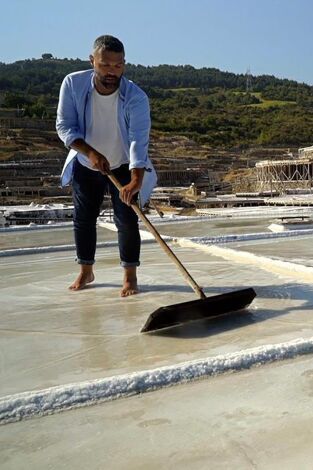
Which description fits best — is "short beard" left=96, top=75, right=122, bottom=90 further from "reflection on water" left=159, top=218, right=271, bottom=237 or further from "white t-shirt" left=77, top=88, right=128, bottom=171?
"reflection on water" left=159, top=218, right=271, bottom=237

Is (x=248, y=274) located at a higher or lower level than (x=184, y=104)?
lower

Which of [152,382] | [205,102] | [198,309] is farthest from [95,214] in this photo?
[205,102]

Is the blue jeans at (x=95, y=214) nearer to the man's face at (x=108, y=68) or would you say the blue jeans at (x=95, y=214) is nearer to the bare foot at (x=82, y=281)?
the bare foot at (x=82, y=281)

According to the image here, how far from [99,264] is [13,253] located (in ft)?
3.48

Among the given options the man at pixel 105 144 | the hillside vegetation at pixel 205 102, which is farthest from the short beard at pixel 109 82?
the hillside vegetation at pixel 205 102

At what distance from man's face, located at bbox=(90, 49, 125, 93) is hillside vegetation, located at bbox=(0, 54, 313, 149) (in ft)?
200

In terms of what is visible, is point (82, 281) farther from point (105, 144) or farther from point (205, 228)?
point (205, 228)

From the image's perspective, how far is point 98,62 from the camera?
3.03 m

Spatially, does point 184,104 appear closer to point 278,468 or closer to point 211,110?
point 211,110

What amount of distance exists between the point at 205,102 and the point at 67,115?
9216 cm

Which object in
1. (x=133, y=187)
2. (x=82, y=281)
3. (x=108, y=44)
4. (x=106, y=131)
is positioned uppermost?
(x=108, y=44)

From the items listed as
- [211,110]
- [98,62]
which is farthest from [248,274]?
[211,110]

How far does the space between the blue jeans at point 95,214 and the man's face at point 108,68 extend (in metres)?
0.48

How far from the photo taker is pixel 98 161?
121 inches
